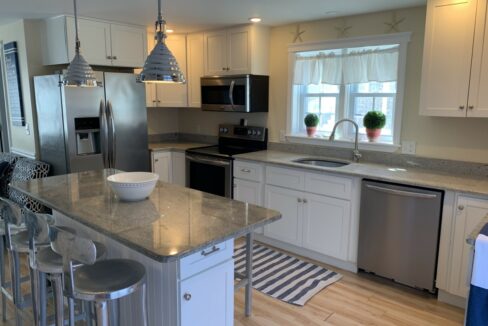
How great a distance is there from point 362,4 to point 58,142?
10.3ft

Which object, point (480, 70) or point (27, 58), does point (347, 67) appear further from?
point (27, 58)

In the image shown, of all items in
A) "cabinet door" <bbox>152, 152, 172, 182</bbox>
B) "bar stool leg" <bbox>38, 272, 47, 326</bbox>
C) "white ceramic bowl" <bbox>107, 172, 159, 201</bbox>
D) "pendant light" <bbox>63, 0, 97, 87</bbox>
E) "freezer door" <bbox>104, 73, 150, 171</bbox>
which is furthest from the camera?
"cabinet door" <bbox>152, 152, 172, 182</bbox>

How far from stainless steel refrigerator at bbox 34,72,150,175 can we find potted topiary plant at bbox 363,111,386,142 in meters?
2.41

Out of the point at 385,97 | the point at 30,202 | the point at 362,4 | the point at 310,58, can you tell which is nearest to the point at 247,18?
the point at 310,58

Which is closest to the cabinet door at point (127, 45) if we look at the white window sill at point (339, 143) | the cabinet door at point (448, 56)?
the white window sill at point (339, 143)

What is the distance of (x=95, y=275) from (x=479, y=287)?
1.79 metres

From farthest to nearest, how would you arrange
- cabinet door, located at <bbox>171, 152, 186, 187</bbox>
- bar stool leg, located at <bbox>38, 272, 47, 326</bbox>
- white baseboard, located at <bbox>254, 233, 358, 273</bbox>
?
cabinet door, located at <bbox>171, 152, 186, 187</bbox>, white baseboard, located at <bbox>254, 233, 358, 273</bbox>, bar stool leg, located at <bbox>38, 272, 47, 326</bbox>

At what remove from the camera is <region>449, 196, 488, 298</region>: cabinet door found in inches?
102

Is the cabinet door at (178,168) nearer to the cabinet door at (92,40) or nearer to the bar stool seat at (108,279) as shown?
the cabinet door at (92,40)

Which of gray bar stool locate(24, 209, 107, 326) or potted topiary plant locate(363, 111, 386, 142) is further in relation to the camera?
potted topiary plant locate(363, 111, 386, 142)

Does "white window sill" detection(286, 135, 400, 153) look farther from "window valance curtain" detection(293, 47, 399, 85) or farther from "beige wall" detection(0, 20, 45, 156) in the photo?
"beige wall" detection(0, 20, 45, 156)

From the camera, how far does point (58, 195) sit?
2.32 m

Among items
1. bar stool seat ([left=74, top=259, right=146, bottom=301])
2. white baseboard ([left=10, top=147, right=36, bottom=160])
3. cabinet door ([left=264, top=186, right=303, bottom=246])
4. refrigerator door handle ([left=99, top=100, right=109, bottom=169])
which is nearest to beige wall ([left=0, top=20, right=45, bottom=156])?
white baseboard ([left=10, top=147, right=36, bottom=160])

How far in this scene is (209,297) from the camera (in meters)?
1.86
